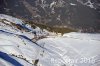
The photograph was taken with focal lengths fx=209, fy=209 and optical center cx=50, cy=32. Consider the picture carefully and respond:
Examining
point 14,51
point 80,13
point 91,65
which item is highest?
point 14,51

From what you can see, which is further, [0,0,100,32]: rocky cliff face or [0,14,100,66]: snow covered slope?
[0,0,100,32]: rocky cliff face

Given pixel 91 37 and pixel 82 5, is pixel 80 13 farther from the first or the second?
pixel 91 37

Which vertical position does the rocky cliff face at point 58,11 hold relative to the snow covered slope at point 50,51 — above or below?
below

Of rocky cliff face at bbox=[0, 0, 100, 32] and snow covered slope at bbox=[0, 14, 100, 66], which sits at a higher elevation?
snow covered slope at bbox=[0, 14, 100, 66]

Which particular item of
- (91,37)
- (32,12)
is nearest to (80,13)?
(32,12)

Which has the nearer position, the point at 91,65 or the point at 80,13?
the point at 91,65

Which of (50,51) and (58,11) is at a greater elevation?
(50,51)

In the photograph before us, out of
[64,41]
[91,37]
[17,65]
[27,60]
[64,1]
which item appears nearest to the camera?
[17,65]

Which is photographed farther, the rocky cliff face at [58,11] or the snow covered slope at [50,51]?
the rocky cliff face at [58,11]
